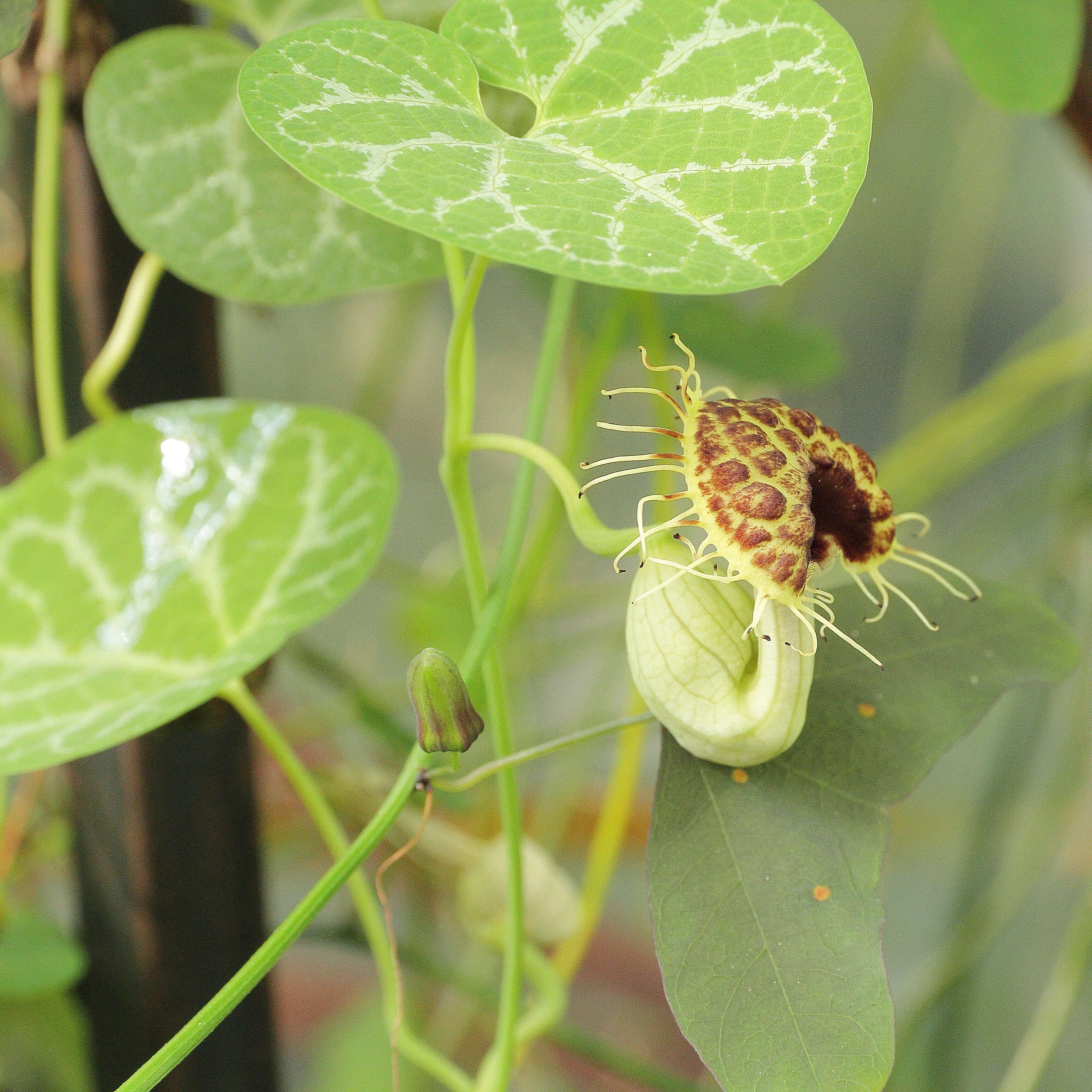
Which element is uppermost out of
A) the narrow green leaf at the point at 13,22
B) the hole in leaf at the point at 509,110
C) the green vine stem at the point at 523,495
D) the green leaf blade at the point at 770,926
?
the narrow green leaf at the point at 13,22

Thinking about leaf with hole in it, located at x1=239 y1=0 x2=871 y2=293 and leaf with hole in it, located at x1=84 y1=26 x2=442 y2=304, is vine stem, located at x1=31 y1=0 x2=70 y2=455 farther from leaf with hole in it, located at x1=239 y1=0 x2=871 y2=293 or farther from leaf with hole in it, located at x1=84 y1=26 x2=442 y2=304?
leaf with hole in it, located at x1=239 y1=0 x2=871 y2=293

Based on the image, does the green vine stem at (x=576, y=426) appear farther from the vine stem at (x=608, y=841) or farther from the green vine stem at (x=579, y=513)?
the green vine stem at (x=579, y=513)

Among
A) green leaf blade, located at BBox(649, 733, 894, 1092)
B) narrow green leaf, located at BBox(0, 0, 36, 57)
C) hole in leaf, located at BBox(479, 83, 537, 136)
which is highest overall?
narrow green leaf, located at BBox(0, 0, 36, 57)

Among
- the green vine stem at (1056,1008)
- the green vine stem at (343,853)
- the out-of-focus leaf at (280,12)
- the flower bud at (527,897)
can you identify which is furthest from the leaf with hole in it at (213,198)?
the green vine stem at (1056,1008)

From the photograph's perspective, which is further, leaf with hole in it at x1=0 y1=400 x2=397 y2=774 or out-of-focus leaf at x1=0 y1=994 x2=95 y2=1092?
out-of-focus leaf at x1=0 y1=994 x2=95 y2=1092

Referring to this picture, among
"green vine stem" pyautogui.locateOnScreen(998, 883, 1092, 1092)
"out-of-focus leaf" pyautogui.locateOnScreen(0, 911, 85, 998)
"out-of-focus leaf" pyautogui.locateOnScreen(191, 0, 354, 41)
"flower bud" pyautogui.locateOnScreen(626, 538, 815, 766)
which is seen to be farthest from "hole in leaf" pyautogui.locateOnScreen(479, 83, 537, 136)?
"green vine stem" pyautogui.locateOnScreen(998, 883, 1092, 1092)

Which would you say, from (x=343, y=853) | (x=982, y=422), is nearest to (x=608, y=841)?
(x=343, y=853)

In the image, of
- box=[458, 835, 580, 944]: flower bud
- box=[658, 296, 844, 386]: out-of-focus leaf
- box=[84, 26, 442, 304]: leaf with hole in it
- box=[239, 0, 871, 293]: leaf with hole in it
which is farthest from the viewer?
box=[658, 296, 844, 386]: out-of-focus leaf
